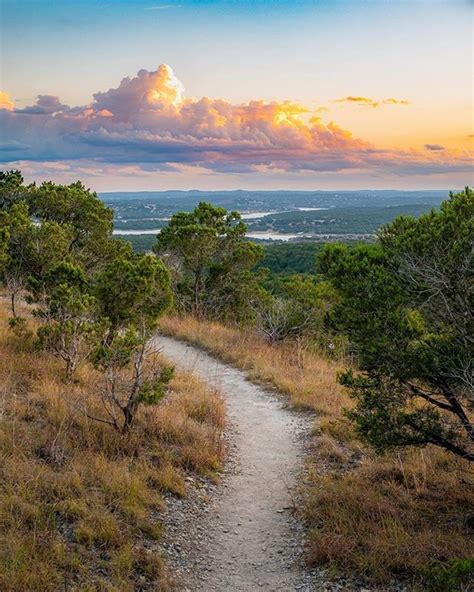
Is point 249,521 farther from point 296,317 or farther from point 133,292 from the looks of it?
point 296,317

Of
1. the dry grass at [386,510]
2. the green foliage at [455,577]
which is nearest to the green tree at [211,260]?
the dry grass at [386,510]

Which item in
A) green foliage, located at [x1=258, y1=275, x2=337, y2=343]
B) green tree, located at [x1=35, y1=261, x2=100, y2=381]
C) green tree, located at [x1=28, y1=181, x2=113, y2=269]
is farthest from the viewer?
green foliage, located at [x1=258, y1=275, x2=337, y2=343]

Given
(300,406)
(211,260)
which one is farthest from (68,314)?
(211,260)

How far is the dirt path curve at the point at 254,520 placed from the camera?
15.2 ft

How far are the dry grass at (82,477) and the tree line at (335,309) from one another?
442mm

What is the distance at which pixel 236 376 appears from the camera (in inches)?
454

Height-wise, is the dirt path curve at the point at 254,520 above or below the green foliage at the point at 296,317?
below

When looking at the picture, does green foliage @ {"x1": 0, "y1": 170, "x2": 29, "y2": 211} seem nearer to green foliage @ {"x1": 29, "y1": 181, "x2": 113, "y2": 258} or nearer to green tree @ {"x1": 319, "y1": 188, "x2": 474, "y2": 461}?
green foliage @ {"x1": 29, "y1": 181, "x2": 113, "y2": 258}

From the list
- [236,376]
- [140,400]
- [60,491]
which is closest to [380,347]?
[140,400]

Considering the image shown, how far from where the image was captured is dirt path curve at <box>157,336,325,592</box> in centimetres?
464

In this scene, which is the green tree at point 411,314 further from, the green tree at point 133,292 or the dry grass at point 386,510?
the green tree at point 133,292

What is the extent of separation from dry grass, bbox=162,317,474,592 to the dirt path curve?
0.28 metres

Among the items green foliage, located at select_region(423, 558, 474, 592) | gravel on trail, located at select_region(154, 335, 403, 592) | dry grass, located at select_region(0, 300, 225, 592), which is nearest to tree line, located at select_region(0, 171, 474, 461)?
dry grass, located at select_region(0, 300, 225, 592)

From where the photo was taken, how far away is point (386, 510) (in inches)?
209
